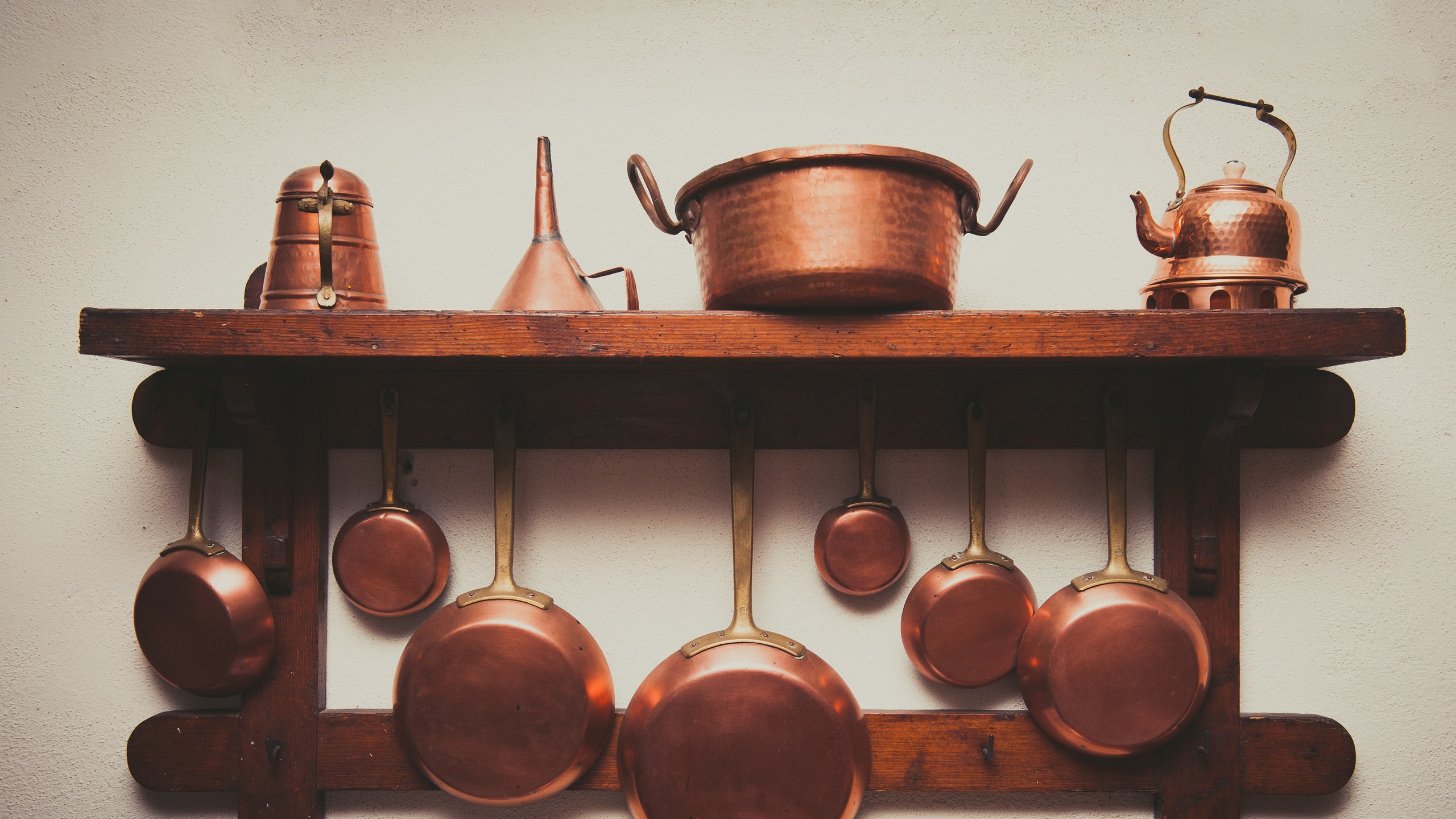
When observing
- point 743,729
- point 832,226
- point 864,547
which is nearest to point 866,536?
point 864,547

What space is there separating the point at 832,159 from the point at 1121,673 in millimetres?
607

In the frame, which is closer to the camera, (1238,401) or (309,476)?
(1238,401)

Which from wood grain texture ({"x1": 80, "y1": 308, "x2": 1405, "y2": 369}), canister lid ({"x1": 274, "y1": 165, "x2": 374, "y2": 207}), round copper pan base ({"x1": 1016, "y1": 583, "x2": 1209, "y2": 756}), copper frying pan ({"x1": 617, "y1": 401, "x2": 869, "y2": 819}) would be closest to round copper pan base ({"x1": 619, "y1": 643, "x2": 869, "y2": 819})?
copper frying pan ({"x1": 617, "y1": 401, "x2": 869, "y2": 819})

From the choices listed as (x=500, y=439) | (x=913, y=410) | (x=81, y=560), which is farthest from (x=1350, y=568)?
(x=81, y=560)

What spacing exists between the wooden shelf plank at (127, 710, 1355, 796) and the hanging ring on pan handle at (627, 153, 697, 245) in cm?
54

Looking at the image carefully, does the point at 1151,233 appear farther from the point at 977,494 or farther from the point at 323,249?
the point at 323,249

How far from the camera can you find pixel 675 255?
2.81ft

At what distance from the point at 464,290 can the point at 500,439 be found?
0.18m

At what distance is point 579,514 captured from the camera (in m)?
0.85

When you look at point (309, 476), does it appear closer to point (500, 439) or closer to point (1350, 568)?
point (500, 439)

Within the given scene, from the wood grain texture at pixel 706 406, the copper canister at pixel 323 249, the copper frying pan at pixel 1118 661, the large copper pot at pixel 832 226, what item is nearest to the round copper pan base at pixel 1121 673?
the copper frying pan at pixel 1118 661

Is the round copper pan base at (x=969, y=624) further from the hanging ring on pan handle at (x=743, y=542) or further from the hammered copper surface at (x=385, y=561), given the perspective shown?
the hammered copper surface at (x=385, y=561)

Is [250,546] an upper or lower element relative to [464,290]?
lower

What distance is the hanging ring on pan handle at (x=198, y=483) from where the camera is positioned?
81 cm
